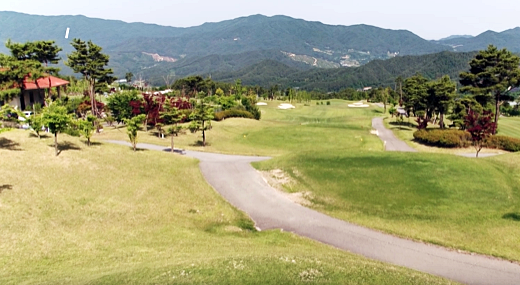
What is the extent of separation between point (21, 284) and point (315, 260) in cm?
879

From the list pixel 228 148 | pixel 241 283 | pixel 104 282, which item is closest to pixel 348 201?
pixel 241 283

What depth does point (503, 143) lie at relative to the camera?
3997 cm

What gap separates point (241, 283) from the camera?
10.6 metres

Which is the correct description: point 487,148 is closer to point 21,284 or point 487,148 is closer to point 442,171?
point 442,171

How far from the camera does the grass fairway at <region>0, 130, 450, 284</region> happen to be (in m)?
11.5

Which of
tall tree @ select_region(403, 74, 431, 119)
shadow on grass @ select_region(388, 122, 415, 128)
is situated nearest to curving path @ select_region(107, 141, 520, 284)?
tall tree @ select_region(403, 74, 431, 119)

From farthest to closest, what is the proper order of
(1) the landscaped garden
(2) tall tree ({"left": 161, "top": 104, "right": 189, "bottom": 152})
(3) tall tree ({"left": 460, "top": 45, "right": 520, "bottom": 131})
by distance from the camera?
(3) tall tree ({"left": 460, "top": 45, "right": 520, "bottom": 131}) → (2) tall tree ({"left": 161, "top": 104, "right": 189, "bottom": 152}) → (1) the landscaped garden

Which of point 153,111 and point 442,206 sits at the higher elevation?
point 153,111

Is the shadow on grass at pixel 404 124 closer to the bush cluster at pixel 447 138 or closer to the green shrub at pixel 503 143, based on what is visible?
the bush cluster at pixel 447 138

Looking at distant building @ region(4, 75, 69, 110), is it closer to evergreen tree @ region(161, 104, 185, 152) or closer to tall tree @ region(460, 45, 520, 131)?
evergreen tree @ region(161, 104, 185, 152)

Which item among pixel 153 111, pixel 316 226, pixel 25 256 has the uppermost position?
pixel 153 111

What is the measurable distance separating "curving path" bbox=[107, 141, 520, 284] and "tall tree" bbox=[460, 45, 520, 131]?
112 feet

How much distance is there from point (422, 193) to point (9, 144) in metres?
26.5

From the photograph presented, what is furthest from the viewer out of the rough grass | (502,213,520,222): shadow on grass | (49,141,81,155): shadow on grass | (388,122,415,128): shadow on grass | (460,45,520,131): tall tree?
(388,122,415,128): shadow on grass
